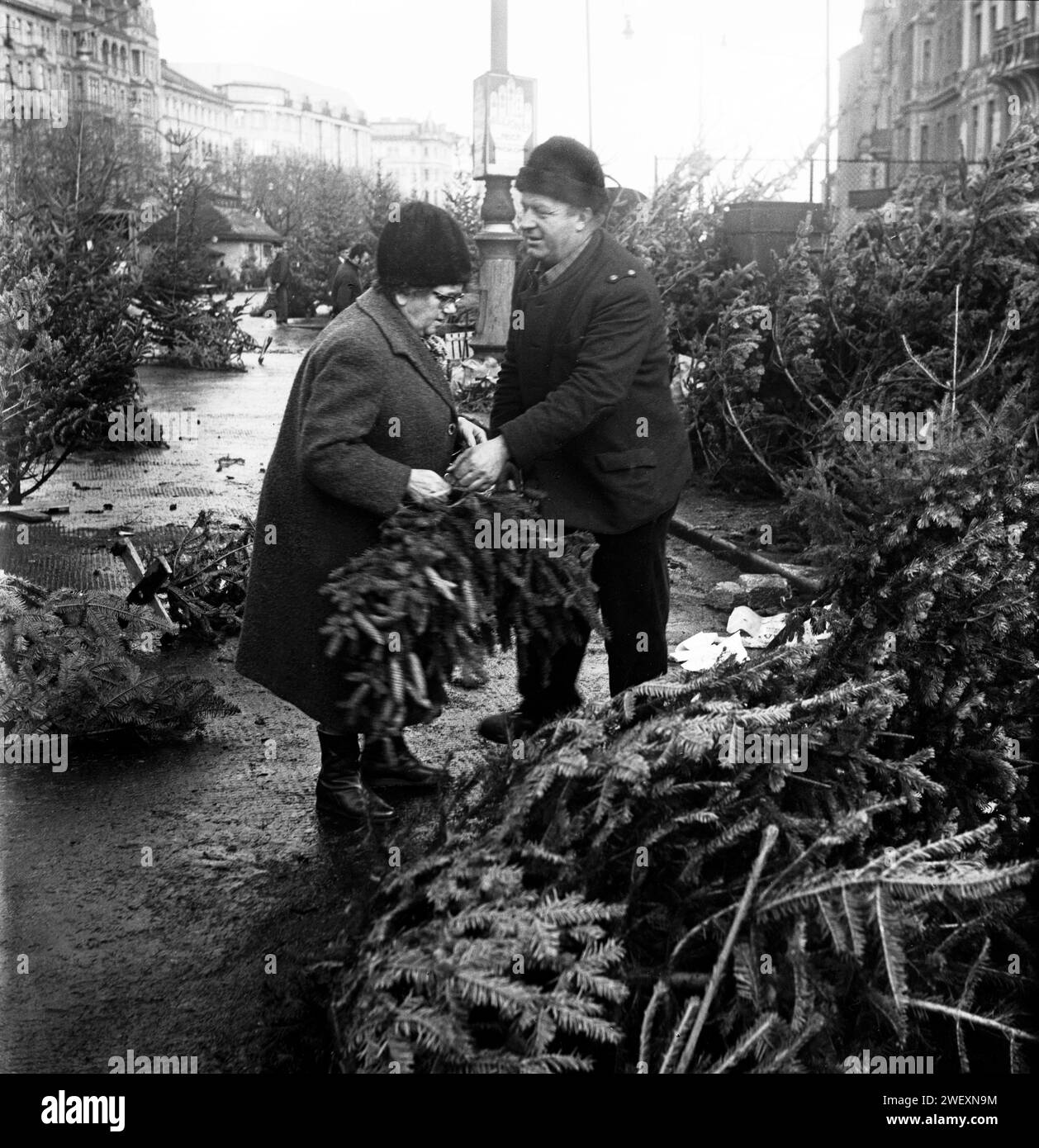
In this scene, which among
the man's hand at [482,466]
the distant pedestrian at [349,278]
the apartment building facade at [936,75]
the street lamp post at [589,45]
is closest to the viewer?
the man's hand at [482,466]

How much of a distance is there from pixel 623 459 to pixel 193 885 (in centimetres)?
180

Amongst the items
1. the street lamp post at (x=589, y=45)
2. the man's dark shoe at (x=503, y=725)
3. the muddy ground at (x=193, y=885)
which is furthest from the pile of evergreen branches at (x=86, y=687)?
the street lamp post at (x=589, y=45)

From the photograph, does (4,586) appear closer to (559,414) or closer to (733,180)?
(559,414)

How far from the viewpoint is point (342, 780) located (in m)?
4.62

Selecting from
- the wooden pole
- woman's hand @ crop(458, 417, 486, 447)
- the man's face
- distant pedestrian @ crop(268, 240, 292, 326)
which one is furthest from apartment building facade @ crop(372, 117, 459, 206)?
woman's hand @ crop(458, 417, 486, 447)

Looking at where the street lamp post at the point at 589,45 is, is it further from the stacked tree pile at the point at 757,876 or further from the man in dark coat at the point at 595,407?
the stacked tree pile at the point at 757,876

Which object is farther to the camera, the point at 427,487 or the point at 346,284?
the point at 346,284

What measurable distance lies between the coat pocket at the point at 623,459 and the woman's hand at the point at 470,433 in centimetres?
37

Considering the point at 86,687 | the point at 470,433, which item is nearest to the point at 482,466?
the point at 470,433

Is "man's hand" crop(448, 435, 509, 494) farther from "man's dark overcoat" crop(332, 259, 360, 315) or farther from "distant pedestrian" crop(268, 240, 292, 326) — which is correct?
"distant pedestrian" crop(268, 240, 292, 326)

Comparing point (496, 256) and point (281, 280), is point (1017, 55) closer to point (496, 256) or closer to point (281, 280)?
point (281, 280)

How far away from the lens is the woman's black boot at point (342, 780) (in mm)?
4551

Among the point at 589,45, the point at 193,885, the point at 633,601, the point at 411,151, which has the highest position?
the point at 411,151

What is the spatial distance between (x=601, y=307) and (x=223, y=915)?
2.09 meters
